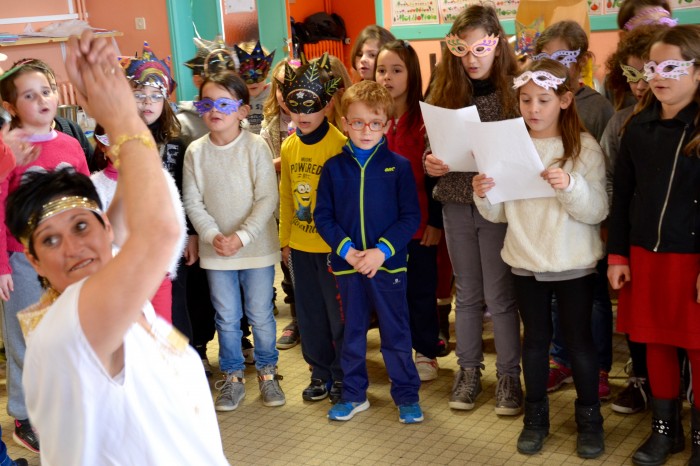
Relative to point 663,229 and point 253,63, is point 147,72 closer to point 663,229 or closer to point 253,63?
point 253,63

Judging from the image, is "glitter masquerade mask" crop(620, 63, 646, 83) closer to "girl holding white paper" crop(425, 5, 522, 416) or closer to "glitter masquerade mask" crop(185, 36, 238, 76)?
"girl holding white paper" crop(425, 5, 522, 416)

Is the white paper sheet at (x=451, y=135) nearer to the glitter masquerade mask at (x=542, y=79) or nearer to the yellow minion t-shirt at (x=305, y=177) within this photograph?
the glitter masquerade mask at (x=542, y=79)

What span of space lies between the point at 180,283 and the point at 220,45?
47.7 inches

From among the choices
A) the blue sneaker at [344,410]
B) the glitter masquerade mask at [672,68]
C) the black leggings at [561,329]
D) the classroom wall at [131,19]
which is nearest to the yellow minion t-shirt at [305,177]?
the blue sneaker at [344,410]

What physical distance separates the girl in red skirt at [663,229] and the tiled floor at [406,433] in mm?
242

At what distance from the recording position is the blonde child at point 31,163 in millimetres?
3115

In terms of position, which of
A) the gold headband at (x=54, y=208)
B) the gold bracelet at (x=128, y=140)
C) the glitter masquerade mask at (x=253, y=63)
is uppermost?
the glitter masquerade mask at (x=253, y=63)

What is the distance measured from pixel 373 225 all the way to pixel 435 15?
3739 mm

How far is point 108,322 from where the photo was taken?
1222 millimetres

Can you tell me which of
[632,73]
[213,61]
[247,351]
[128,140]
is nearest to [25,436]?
[247,351]

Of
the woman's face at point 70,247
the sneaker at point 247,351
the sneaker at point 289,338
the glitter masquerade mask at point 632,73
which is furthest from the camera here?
the sneaker at point 289,338

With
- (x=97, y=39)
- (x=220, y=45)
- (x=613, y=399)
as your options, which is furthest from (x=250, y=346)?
(x=97, y=39)

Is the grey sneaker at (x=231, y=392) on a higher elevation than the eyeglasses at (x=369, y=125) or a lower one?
lower

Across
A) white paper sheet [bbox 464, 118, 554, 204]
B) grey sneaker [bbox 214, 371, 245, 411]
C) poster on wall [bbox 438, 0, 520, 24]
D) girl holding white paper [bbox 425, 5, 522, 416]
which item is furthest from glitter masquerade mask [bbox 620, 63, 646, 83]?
poster on wall [bbox 438, 0, 520, 24]
